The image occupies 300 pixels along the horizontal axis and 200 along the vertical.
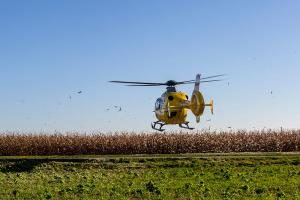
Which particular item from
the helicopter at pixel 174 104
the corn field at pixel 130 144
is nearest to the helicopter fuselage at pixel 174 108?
the helicopter at pixel 174 104

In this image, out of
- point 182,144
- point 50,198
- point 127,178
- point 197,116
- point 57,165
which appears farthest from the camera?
point 182,144

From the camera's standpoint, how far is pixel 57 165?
127ft

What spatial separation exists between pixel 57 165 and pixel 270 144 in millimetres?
28420

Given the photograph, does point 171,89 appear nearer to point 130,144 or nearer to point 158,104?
point 158,104

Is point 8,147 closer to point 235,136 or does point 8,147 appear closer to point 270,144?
point 235,136

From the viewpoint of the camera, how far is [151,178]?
30.6 m

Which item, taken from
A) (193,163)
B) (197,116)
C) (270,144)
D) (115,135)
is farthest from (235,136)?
(197,116)

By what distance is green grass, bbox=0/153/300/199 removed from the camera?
22.6 meters

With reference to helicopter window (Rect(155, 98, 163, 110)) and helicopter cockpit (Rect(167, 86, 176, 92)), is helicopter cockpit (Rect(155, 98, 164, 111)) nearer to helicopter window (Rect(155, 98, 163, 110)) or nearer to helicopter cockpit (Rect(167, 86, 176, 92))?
helicopter window (Rect(155, 98, 163, 110))

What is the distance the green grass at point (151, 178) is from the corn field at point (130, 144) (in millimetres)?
14080

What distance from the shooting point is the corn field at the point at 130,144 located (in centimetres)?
5625

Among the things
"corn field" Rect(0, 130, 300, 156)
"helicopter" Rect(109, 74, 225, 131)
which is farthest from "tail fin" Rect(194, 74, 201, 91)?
"corn field" Rect(0, 130, 300, 156)

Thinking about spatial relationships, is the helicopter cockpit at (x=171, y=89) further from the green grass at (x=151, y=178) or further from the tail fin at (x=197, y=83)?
the green grass at (x=151, y=178)

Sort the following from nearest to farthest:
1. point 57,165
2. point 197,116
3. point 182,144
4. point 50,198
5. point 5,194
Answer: point 50,198 → point 5,194 → point 197,116 → point 57,165 → point 182,144
